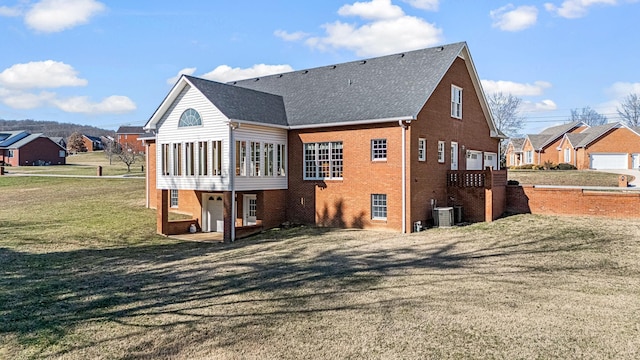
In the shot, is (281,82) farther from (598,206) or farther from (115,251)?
(598,206)

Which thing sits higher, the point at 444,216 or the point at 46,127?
the point at 46,127

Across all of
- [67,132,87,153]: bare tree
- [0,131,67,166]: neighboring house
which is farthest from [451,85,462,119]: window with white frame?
[67,132,87,153]: bare tree

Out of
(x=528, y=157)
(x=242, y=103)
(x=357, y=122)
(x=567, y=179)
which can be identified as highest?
(x=242, y=103)

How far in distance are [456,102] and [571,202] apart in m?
7.30

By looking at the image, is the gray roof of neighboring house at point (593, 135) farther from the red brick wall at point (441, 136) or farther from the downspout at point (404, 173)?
the downspout at point (404, 173)

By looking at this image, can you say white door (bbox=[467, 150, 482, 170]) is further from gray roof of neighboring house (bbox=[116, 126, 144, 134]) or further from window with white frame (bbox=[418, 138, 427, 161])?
gray roof of neighboring house (bbox=[116, 126, 144, 134])

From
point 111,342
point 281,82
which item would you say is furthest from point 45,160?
point 111,342

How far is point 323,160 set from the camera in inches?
863

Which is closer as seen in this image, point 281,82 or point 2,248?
point 2,248

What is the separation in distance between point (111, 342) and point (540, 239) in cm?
1454

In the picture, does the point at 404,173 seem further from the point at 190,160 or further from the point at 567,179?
the point at 567,179

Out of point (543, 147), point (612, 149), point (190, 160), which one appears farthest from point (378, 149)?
point (543, 147)

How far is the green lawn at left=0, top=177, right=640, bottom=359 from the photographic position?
7.70m

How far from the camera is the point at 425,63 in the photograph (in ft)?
72.7
